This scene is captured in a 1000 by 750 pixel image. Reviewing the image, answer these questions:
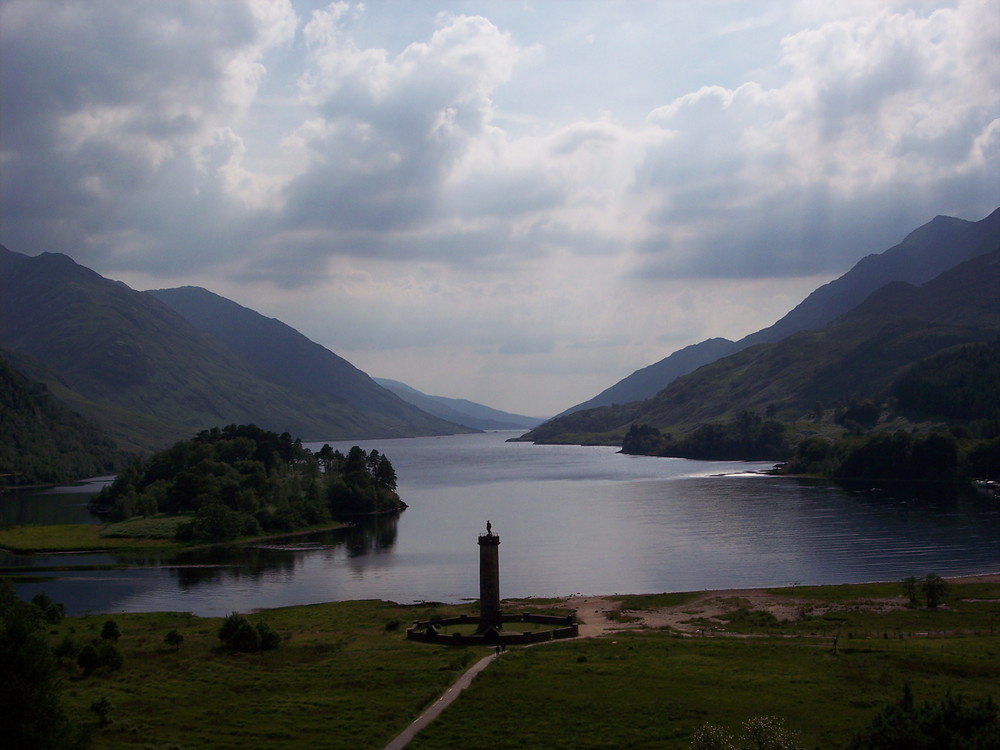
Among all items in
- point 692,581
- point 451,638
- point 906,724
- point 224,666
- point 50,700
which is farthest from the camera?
point 692,581

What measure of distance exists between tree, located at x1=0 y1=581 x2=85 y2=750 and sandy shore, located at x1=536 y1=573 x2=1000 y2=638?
4556 cm

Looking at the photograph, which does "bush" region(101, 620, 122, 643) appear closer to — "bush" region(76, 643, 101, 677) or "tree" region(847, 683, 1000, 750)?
"bush" region(76, 643, 101, 677)

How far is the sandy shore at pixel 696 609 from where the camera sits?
273 feet

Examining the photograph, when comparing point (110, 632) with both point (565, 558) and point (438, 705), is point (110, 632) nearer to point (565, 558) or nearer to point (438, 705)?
point (438, 705)

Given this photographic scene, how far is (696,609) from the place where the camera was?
9262 cm

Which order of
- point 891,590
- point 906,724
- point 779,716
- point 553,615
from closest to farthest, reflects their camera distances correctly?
1. point 906,724
2. point 779,716
3. point 553,615
4. point 891,590

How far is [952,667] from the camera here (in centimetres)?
5897

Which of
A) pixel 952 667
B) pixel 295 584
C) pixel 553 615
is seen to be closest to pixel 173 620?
pixel 295 584

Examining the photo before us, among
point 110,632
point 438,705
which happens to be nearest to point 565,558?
point 110,632

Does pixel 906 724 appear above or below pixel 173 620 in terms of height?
above

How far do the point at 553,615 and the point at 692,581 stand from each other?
1353 inches

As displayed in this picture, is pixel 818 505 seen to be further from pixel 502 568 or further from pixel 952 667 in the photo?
pixel 952 667

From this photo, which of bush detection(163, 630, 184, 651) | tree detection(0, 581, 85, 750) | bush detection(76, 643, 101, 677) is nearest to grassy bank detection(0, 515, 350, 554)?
bush detection(163, 630, 184, 651)

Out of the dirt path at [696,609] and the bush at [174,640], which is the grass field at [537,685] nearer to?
the bush at [174,640]
